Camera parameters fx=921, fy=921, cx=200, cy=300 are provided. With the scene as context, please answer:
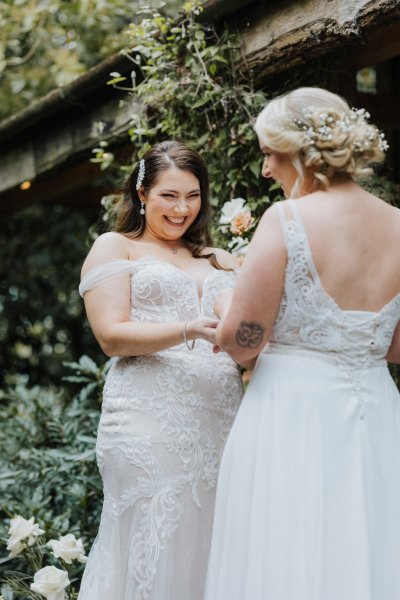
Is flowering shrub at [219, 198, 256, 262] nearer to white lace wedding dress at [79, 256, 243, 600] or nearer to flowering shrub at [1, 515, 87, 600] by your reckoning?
white lace wedding dress at [79, 256, 243, 600]

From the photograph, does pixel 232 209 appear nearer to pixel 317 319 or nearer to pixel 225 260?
pixel 225 260

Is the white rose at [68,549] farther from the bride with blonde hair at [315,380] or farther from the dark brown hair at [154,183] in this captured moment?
the dark brown hair at [154,183]

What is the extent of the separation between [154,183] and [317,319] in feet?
3.34

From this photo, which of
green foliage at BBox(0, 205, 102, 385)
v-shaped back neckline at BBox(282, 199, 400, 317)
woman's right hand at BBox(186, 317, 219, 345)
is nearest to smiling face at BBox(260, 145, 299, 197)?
v-shaped back neckline at BBox(282, 199, 400, 317)

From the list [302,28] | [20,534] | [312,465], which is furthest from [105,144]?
[312,465]

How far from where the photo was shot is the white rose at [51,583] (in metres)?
3.43

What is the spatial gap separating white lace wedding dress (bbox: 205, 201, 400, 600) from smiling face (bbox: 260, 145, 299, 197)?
0.16 meters

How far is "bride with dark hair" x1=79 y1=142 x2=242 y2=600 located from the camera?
300 centimetres

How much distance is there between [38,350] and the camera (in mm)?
9836

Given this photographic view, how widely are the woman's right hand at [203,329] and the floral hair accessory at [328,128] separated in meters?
0.65

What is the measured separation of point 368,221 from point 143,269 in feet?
3.03

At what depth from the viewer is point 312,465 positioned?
251 centimetres

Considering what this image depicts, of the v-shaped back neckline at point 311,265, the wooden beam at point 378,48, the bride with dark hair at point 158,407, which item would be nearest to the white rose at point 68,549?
the bride with dark hair at point 158,407

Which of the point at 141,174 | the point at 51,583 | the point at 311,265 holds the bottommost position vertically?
the point at 51,583
